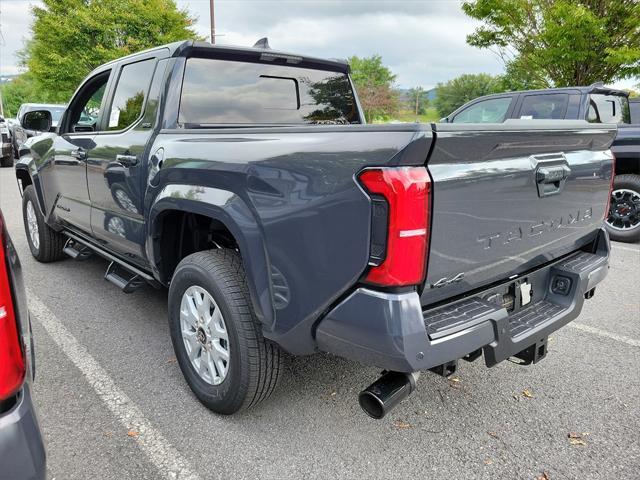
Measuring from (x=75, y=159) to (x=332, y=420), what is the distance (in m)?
2.88

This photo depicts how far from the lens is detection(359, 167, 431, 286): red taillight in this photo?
66.3 inches

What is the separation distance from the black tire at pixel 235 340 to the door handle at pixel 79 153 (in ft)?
5.53

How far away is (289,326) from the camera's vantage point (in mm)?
2096

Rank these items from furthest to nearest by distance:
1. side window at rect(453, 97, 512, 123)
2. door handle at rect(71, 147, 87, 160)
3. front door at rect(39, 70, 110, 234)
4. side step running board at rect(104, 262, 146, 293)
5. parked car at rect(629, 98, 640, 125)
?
1. parked car at rect(629, 98, 640, 125)
2. side window at rect(453, 97, 512, 123)
3. front door at rect(39, 70, 110, 234)
4. door handle at rect(71, 147, 87, 160)
5. side step running board at rect(104, 262, 146, 293)

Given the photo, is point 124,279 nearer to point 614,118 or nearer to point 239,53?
point 239,53

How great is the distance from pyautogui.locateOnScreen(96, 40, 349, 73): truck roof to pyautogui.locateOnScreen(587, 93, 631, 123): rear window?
4491 millimetres

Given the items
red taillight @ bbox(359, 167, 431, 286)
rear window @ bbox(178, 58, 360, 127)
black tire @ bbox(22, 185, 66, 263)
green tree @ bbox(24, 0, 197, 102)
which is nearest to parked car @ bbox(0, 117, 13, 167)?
green tree @ bbox(24, 0, 197, 102)

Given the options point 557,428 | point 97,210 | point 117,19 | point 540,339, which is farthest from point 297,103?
point 117,19

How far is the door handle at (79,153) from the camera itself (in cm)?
370

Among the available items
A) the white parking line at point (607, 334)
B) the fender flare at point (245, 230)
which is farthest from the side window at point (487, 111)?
the fender flare at point (245, 230)

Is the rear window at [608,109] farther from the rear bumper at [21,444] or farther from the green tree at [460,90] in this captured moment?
the green tree at [460,90]

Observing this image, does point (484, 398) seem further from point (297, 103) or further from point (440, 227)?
point (297, 103)

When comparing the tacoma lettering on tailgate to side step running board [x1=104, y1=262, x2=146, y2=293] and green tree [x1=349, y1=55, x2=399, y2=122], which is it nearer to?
side step running board [x1=104, y1=262, x2=146, y2=293]

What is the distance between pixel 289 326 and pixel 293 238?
0.39 meters
